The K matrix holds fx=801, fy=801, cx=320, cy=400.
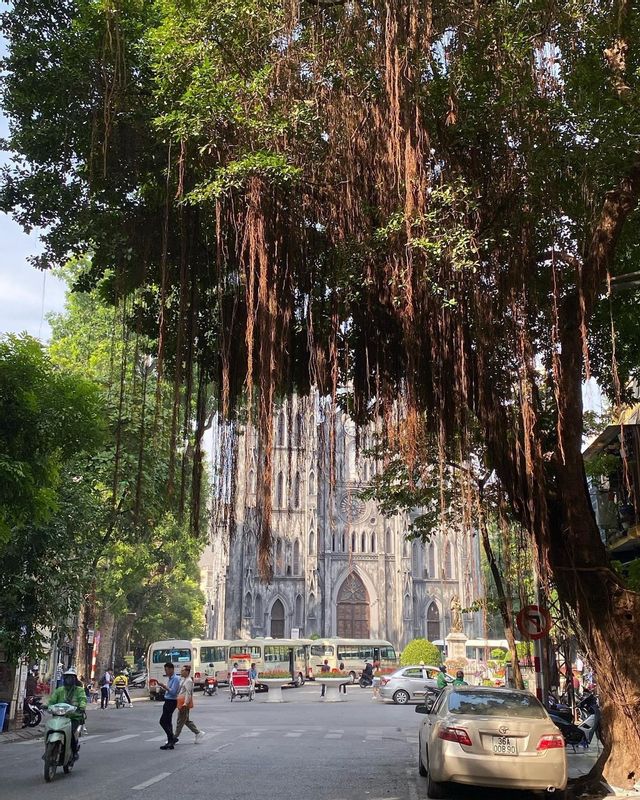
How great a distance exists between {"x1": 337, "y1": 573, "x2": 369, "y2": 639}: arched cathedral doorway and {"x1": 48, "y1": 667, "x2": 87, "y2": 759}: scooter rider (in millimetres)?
55988

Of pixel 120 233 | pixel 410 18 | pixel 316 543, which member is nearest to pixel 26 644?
pixel 120 233

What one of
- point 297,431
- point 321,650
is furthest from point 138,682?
point 297,431

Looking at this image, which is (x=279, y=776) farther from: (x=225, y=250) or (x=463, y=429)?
(x=225, y=250)

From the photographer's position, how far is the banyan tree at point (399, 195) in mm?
7406

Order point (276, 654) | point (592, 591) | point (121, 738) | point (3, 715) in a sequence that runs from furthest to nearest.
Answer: point (276, 654)
point (3, 715)
point (121, 738)
point (592, 591)

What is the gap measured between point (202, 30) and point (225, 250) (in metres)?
2.15

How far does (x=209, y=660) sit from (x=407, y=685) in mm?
16643

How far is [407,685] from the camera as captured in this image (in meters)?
30.9

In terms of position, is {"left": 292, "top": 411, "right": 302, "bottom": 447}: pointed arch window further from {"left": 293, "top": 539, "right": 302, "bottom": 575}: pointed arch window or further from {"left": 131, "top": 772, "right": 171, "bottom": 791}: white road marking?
{"left": 293, "top": 539, "right": 302, "bottom": 575}: pointed arch window

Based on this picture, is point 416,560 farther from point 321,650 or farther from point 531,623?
point 531,623

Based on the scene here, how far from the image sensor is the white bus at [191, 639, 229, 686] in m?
42.9

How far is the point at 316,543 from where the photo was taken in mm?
66750

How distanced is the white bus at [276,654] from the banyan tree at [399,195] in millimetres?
38994

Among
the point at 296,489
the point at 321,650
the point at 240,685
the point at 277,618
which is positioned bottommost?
the point at 240,685
